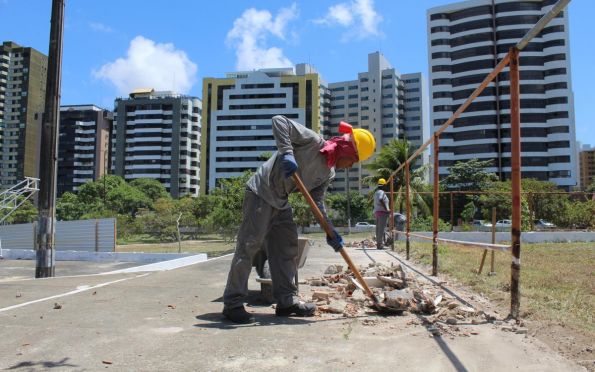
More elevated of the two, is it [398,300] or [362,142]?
[362,142]

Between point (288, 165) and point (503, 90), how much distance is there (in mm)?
86769

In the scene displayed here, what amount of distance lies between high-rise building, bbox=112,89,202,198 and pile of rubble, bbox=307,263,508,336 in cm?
10922

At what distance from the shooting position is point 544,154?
254ft

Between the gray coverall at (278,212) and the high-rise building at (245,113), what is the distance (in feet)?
319

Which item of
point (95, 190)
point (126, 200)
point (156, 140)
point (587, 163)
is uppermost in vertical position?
point (156, 140)

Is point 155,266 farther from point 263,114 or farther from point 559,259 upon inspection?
point 263,114

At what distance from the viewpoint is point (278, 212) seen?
438 centimetres

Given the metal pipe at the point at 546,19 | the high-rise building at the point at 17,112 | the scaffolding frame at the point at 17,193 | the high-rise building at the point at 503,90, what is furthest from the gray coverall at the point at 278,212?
the high-rise building at the point at 17,112

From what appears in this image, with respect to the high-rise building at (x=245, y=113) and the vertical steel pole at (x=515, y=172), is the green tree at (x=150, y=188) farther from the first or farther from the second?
the vertical steel pole at (x=515, y=172)

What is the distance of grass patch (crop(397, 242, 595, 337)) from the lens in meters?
3.92

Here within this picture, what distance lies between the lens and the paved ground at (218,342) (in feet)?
9.30

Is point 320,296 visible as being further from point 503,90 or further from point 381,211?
point 503,90

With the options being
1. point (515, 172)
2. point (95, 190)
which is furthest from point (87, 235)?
point (95, 190)

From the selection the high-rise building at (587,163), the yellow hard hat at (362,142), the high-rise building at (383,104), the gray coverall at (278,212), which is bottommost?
the gray coverall at (278,212)
